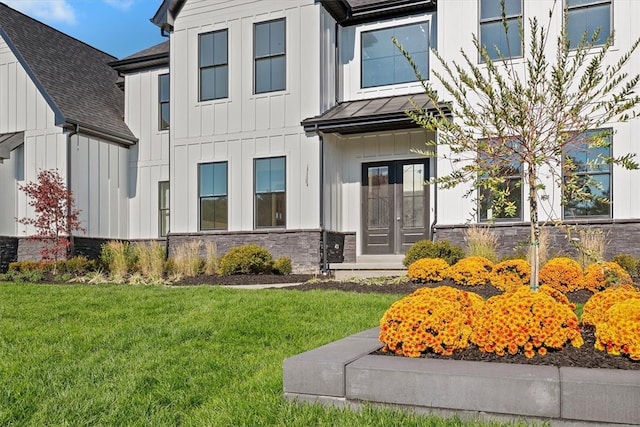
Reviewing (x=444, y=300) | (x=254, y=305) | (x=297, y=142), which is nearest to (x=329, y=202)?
(x=297, y=142)

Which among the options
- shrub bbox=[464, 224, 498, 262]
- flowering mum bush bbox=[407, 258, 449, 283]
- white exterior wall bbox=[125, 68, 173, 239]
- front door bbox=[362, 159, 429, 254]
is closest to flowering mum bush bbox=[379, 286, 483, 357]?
flowering mum bush bbox=[407, 258, 449, 283]

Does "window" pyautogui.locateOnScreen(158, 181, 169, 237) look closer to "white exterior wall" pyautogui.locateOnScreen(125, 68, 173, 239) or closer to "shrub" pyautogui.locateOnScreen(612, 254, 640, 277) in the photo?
"white exterior wall" pyautogui.locateOnScreen(125, 68, 173, 239)

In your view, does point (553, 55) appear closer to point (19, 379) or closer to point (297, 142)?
point (297, 142)

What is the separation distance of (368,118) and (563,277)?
5.71 meters

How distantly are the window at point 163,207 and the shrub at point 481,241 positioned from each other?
29.5 ft

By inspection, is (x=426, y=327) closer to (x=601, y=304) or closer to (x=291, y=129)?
(x=601, y=304)

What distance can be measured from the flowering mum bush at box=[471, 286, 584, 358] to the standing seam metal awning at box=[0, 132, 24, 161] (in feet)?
48.2

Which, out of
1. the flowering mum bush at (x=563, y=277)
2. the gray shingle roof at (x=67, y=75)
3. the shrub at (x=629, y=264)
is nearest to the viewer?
the flowering mum bush at (x=563, y=277)

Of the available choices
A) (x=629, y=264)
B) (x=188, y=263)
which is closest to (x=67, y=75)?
(x=188, y=263)

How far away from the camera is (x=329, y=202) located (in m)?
13.6

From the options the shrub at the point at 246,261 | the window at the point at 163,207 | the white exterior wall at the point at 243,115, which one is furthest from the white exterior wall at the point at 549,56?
the window at the point at 163,207

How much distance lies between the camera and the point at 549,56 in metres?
11.6

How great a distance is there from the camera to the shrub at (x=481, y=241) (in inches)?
423

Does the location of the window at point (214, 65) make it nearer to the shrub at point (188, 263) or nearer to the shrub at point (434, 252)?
A: the shrub at point (188, 263)
